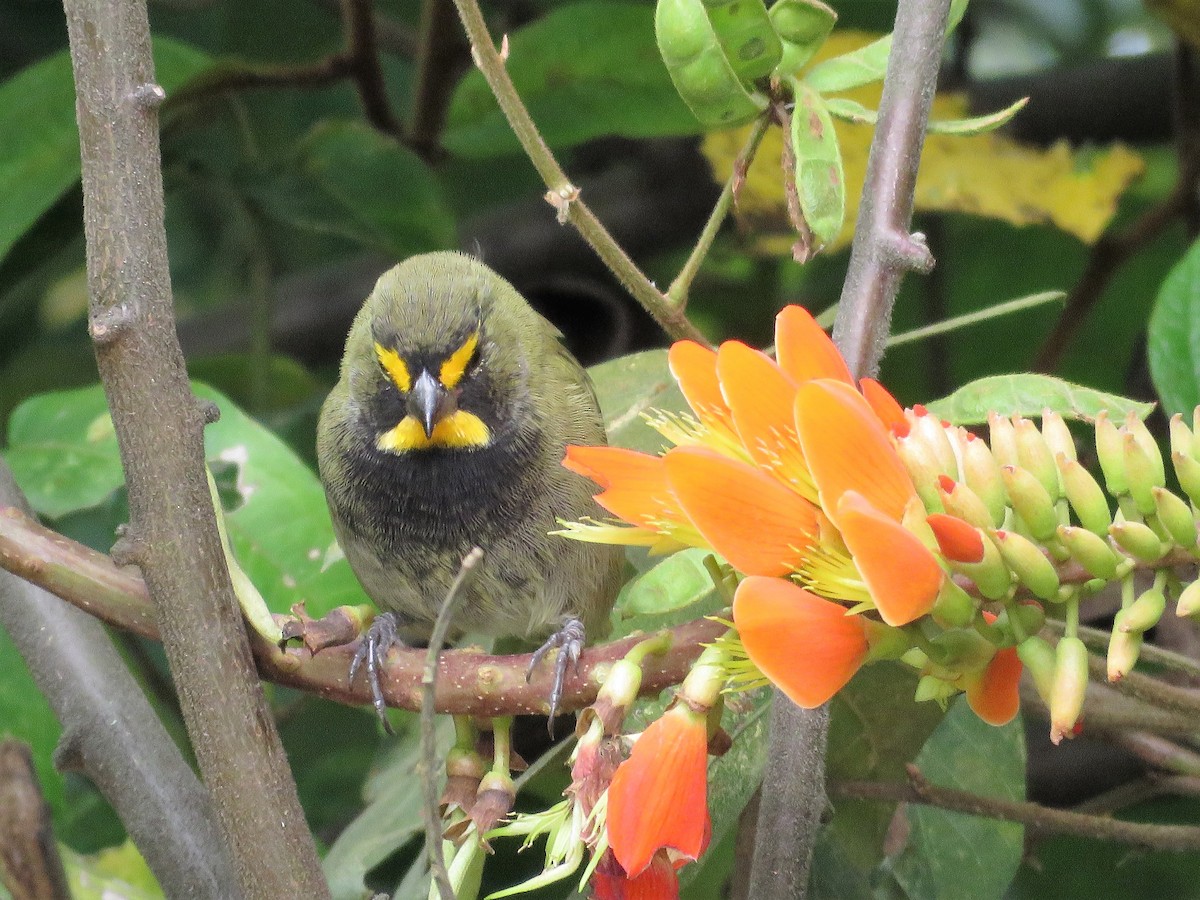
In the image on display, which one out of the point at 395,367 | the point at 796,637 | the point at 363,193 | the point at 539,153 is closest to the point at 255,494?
the point at 395,367

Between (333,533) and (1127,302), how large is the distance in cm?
230

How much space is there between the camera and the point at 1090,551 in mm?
1027

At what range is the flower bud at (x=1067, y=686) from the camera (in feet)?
3.23

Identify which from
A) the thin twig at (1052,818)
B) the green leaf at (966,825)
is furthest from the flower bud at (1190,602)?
the green leaf at (966,825)

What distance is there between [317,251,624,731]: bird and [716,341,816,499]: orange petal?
119 centimetres

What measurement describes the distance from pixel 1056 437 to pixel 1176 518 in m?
0.13

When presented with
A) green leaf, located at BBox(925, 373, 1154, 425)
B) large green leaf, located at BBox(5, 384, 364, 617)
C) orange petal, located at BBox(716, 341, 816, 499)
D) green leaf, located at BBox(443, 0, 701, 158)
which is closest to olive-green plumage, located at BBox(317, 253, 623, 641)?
large green leaf, located at BBox(5, 384, 364, 617)

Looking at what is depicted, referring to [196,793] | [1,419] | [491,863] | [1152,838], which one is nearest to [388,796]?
[491,863]

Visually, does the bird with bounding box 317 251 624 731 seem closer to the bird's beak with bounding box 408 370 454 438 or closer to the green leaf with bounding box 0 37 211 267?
the bird's beak with bounding box 408 370 454 438

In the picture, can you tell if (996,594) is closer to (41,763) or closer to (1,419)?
(41,763)

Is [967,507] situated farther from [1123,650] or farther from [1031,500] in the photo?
[1123,650]

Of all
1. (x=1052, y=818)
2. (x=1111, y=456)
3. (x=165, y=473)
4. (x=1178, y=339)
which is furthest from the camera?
(x=1178, y=339)

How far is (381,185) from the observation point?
296 centimetres

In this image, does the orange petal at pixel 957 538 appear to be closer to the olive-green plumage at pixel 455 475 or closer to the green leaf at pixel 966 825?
the green leaf at pixel 966 825
